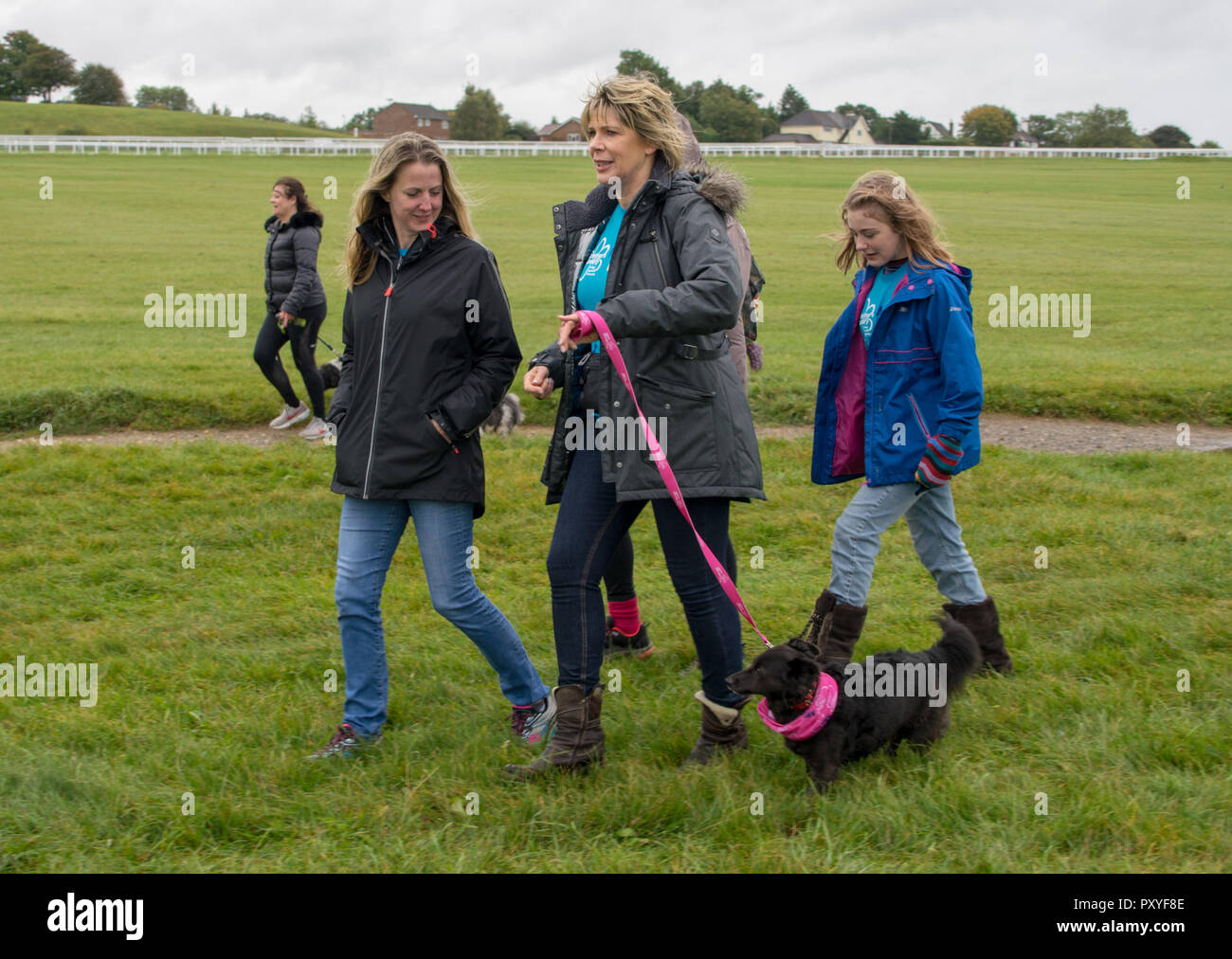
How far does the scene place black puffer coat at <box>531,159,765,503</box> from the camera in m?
3.81

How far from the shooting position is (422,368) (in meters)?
4.27

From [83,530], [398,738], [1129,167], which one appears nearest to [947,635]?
[398,738]

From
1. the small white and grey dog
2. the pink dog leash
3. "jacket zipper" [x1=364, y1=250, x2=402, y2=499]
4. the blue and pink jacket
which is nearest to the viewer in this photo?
the pink dog leash

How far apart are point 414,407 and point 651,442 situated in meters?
1.03

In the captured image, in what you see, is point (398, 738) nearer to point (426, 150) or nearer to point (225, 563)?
point (426, 150)

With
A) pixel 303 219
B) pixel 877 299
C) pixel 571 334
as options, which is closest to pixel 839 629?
pixel 877 299

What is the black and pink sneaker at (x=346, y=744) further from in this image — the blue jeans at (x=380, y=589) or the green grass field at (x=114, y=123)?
the green grass field at (x=114, y=123)

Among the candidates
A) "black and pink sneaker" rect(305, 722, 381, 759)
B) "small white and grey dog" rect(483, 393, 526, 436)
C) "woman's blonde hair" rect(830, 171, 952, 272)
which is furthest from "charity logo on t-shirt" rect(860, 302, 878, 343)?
"small white and grey dog" rect(483, 393, 526, 436)

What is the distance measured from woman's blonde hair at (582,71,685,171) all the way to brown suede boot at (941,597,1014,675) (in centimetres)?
247

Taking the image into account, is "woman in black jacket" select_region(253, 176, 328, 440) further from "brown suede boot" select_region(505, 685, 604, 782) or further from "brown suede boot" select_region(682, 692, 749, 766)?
"brown suede boot" select_region(682, 692, 749, 766)

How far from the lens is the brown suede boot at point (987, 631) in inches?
196

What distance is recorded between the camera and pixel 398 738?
4363 millimetres
